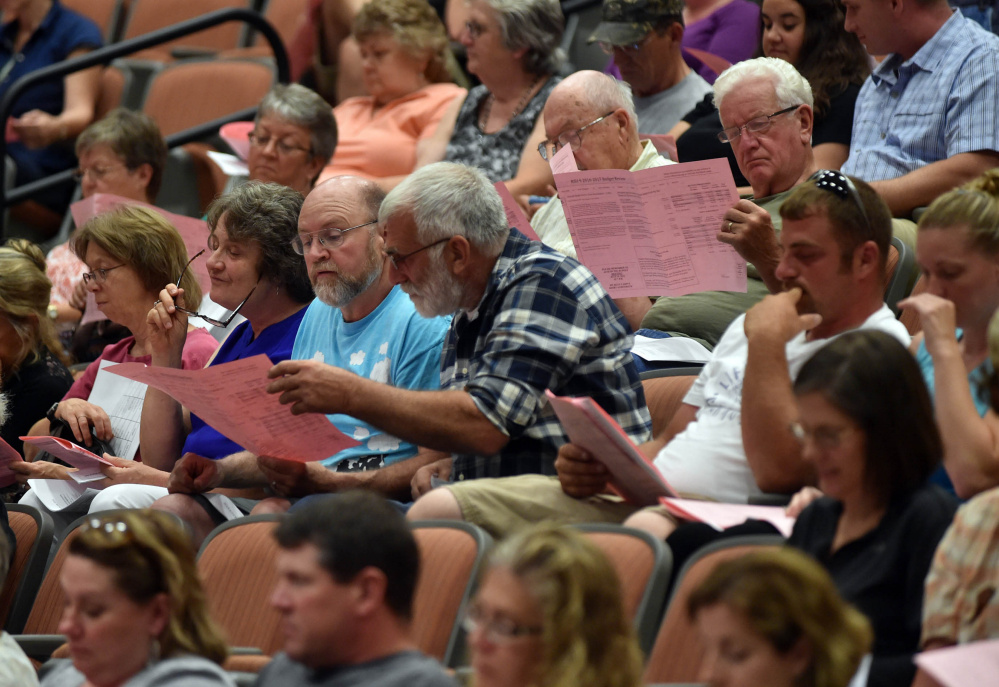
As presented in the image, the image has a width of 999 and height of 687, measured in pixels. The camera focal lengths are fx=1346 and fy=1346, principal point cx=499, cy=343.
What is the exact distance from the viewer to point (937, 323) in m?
2.18

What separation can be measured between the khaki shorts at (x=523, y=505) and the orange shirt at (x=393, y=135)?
2811 mm

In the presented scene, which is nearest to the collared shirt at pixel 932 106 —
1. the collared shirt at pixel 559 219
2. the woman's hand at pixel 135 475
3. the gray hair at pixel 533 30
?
the collared shirt at pixel 559 219

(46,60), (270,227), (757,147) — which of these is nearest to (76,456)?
(270,227)

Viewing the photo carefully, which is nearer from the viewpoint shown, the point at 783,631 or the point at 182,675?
the point at 783,631

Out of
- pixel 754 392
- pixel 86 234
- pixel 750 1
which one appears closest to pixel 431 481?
pixel 754 392

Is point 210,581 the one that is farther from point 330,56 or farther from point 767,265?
point 330,56

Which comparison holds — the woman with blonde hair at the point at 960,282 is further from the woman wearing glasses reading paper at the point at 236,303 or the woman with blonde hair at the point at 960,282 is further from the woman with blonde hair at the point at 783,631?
the woman wearing glasses reading paper at the point at 236,303

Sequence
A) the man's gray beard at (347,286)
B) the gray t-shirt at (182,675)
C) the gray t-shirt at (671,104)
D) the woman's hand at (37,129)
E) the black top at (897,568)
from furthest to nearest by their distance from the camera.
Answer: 1. the woman's hand at (37,129)
2. the gray t-shirt at (671,104)
3. the man's gray beard at (347,286)
4. the gray t-shirt at (182,675)
5. the black top at (897,568)

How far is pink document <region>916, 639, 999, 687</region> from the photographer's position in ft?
5.16

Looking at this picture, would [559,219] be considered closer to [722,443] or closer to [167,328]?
[167,328]

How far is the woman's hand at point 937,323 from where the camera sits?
2166 mm

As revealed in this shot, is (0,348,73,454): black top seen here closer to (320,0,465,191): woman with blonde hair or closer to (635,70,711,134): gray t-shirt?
(320,0,465,191): woman with blonde hair

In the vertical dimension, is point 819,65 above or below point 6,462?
A: above

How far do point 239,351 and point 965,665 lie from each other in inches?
94.9
